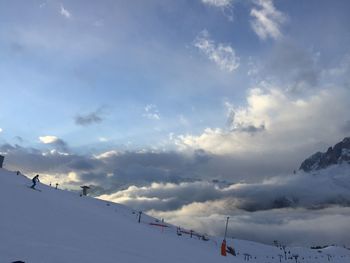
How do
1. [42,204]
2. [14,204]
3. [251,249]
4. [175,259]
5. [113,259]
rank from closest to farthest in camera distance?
[113,259] < [175,259] < [14,204] < [42,204] < [251,249]

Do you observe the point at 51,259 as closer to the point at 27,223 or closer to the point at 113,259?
the point at 113,259

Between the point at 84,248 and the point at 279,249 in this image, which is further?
the point at 279,249

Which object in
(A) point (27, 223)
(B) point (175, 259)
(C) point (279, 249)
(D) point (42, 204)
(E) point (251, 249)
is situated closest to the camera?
(A) point (27, 223)

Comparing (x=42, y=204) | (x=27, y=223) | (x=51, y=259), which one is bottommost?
(x=51, y=259)

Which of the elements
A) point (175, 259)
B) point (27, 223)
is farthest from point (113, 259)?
point (175, 259)

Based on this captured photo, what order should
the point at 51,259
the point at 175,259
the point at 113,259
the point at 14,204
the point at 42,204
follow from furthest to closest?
the point at 42,204 → the point at 14,204 → the point at 175,259 → the point at 113,259 → the point at 51,259

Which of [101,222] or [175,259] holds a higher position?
[101,222]

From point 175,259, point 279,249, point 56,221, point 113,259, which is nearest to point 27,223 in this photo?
point 56,221

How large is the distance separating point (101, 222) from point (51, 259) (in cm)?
1930

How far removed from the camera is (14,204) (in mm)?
30703

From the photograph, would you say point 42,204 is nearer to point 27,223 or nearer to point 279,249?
point 27,223

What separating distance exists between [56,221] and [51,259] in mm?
12251

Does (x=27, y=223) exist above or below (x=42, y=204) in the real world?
below

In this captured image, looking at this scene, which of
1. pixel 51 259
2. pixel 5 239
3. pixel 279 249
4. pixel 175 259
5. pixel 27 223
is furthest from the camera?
pixel 279 249
